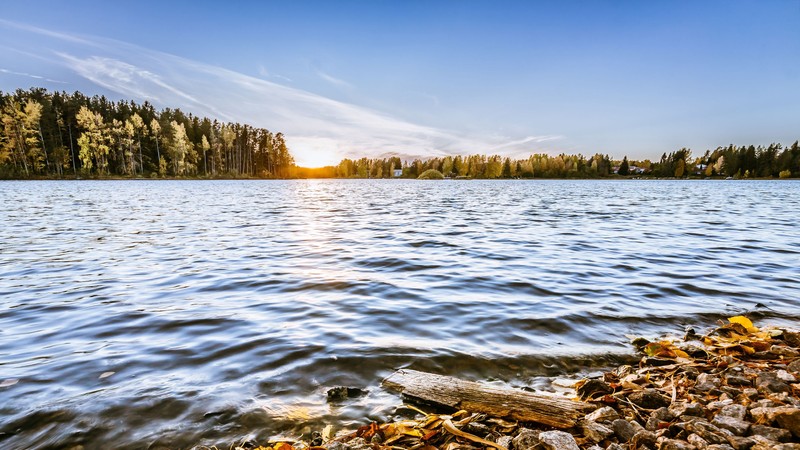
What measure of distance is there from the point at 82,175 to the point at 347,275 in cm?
11800

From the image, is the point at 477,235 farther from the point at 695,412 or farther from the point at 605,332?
the point at 695,412

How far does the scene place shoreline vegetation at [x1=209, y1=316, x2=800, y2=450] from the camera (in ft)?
9.80

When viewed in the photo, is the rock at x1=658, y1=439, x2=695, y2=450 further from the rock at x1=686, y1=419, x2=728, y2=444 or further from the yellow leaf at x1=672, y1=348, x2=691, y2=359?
the yellow leaf at x1=672, y1=348, x2=691, y2=359

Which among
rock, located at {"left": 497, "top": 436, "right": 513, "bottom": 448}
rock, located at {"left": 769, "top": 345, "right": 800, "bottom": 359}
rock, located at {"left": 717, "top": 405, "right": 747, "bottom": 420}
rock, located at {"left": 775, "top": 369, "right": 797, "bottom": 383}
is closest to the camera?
rock, located at {"left": 497, "top": 436, "right": 513, "bottom": 448}

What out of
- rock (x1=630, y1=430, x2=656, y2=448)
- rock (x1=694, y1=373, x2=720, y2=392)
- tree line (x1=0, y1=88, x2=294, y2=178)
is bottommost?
rock (x1=694, y1=373, x2=720, y2=392)

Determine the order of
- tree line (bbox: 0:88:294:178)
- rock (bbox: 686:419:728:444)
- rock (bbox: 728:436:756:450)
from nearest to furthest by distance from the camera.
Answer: rock (bbox: 728:436:756:450) → rock (bbox: 686:419:728:444) → tree line (bbox: 0:88:294:178)

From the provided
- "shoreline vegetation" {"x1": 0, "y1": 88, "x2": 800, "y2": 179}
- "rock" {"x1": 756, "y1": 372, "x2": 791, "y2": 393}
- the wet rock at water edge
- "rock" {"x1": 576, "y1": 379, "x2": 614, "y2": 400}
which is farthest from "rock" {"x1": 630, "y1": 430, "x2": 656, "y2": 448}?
"shoreline vegetation" {"x1": 0, "y1": 88, "x2": 800, "y2": 179}

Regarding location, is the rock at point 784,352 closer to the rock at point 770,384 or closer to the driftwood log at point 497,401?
the rock at point 770,384

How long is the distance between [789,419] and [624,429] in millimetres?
1152

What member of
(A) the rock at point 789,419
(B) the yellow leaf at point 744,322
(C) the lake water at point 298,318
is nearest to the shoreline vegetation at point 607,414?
(A) the rock at point 789,419

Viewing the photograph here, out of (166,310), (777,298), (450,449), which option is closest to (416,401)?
(450,449)

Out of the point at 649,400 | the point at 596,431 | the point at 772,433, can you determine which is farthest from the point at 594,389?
the point at 772,433

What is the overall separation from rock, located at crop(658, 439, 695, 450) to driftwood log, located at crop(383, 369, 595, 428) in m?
0.65

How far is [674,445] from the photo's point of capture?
283 centimetres
